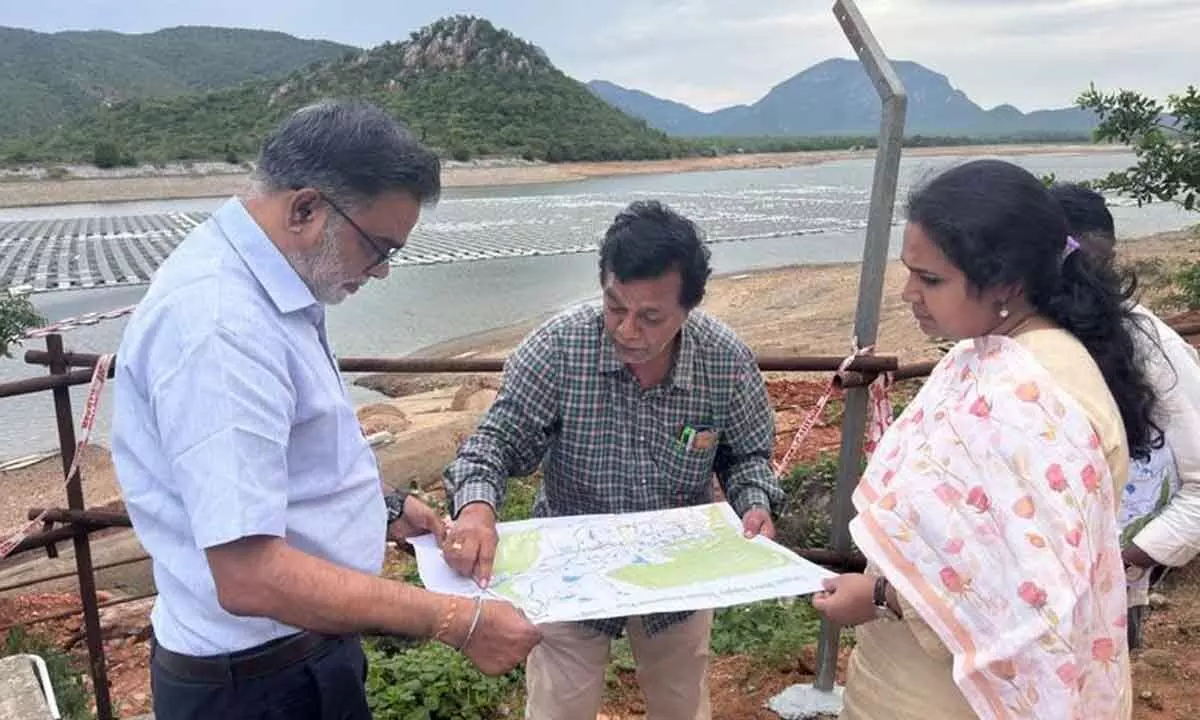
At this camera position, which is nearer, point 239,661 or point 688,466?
point 239,661

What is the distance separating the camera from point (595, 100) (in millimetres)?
76000

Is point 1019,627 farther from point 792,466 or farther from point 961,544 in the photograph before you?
point 792,466

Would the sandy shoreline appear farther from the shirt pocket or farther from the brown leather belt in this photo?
the brown leather belt

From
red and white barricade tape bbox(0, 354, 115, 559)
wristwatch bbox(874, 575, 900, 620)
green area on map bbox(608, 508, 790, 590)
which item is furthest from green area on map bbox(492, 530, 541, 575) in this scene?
red and white barricade tape bbox(0, 354, 115, 559)

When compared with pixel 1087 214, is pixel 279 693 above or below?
→ below

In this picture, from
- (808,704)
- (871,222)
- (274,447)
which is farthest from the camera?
(808,704)

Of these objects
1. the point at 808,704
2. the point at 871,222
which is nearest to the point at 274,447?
→ the point at 871,222

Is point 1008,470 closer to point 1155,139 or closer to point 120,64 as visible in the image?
point 1155,139

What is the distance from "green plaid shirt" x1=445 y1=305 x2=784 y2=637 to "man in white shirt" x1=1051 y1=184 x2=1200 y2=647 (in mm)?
772

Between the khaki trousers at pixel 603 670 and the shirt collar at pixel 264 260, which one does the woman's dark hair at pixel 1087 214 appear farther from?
the shirt collar at pixel 264 260

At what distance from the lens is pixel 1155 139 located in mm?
5234

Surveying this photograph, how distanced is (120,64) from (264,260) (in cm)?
10705

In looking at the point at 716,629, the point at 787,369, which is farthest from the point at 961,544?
the point at 716,629

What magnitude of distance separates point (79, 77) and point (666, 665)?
317 feet
